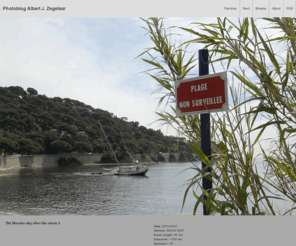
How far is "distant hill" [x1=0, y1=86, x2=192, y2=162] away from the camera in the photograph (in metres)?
28.2

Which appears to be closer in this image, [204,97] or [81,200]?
[204,97]

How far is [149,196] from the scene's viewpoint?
1725 centimetres

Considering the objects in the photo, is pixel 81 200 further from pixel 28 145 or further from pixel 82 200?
pixel 28 145

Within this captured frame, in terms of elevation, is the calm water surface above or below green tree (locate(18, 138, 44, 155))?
below

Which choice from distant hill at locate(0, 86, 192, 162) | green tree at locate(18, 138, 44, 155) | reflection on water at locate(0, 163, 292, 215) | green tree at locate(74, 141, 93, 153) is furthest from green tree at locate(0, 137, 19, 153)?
green tree at locate(74, 141, 93, 153)

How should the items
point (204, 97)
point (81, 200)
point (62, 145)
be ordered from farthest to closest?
point (62, 145), point (81, 200), point (204, 97)

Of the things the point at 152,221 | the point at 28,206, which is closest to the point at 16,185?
the point at 28,206

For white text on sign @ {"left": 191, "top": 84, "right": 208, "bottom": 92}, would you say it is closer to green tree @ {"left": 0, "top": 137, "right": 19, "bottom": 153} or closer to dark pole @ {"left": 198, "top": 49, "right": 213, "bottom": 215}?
dark pole @ {"left": 198, "top": 49, "right": 213, "bottom": 215}

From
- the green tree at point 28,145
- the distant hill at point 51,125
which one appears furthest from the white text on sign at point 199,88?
the green tree at point 28,145

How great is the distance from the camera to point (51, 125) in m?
33.8

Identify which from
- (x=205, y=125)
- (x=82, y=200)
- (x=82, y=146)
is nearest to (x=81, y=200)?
(x=82, y=200)

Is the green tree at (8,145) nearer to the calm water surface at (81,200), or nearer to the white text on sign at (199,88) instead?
the calm water surface at (81,200)

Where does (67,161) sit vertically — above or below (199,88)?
below

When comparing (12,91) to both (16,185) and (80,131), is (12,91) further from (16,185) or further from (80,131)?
(16,185)
